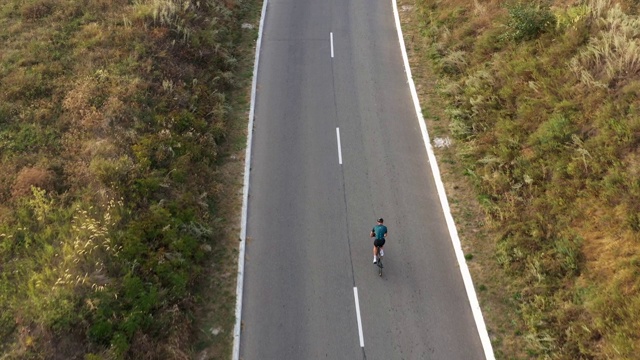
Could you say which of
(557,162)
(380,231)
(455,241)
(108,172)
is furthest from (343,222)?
(108,172)

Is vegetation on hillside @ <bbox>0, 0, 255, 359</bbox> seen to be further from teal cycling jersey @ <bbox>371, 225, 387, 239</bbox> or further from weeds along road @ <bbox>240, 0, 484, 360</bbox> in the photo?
teal cycling jersey @ <bbox>371, 225, 387, 239</bbox>

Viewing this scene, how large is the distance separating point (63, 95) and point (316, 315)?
13.0 m

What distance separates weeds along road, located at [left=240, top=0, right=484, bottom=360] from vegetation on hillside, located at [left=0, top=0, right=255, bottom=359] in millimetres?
1492

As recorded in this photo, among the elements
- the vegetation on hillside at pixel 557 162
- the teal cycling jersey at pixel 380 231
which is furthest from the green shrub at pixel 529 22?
the teal cycling jersey at pixel 380 231

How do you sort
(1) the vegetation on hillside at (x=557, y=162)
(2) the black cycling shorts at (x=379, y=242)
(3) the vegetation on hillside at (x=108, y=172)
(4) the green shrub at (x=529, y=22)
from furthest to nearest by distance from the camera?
(4) the green shrub at (x=529, y=22), (2) the black cycling shorts at (x=379, y=242), (1) the vegetation on hillside at (x=557, y=162), (3) the vegetation on hillside at (x=108, y=172)

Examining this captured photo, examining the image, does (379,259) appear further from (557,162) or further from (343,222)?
(557,162)

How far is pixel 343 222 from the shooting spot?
54.2ft

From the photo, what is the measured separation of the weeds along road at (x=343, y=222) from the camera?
44.1 feet

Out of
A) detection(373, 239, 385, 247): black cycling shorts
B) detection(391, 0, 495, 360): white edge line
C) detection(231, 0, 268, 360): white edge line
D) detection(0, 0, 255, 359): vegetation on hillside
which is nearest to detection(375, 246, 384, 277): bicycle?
detection(373, 239, 385, 247): black cycling shorts

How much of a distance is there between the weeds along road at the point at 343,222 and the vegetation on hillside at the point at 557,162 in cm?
160

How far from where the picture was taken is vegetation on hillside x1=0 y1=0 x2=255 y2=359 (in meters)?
12.3

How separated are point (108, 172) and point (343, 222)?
7.63 metres

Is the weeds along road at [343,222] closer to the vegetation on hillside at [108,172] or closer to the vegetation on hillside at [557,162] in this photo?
the vegetation on hillside at [108,172]

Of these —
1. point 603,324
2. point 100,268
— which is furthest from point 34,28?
point 603,324
